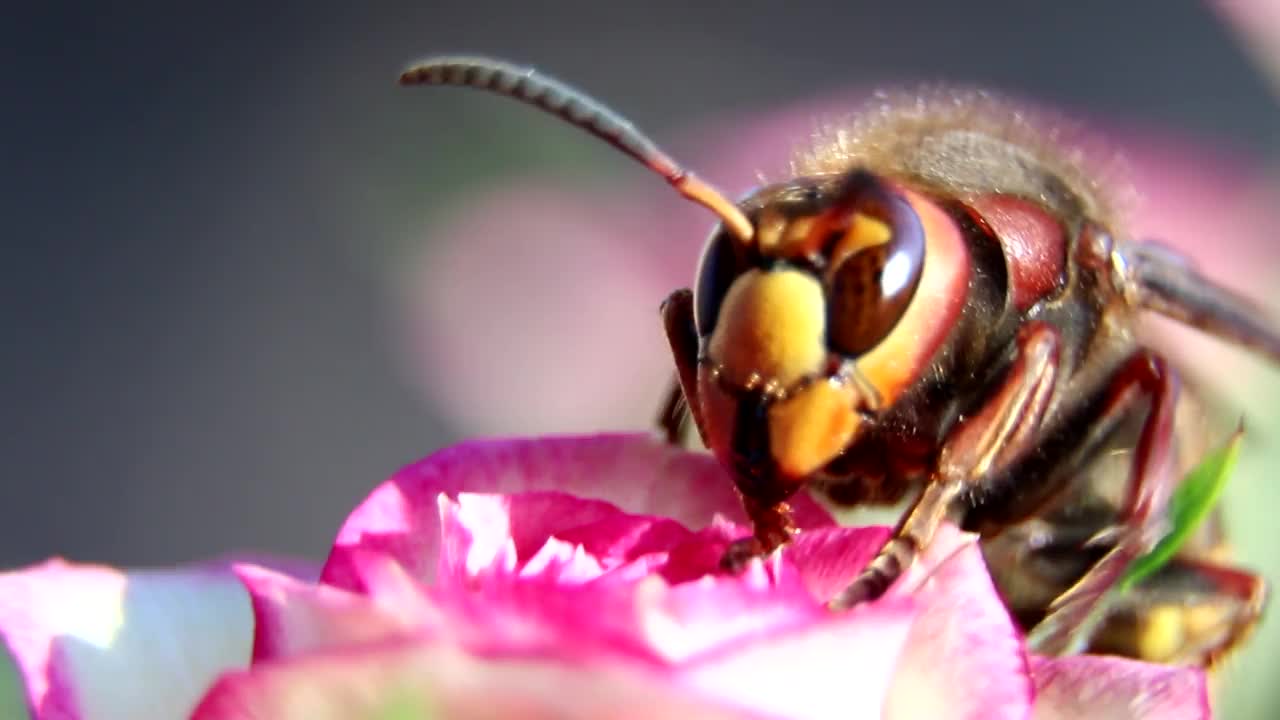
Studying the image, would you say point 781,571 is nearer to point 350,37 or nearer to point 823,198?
point 823,198

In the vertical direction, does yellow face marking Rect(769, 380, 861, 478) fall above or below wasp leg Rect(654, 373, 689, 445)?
above

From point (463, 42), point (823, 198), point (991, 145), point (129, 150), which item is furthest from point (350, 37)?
point (823, 198)

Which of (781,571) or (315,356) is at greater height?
(781,571)

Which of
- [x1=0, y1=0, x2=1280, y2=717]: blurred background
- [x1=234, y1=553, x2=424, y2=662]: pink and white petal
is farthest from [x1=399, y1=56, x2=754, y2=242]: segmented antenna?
[x1=0, y1=0, x2=1280, y2=717]: blurred background

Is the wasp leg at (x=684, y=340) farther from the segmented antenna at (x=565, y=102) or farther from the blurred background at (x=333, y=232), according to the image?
the blurred background at (x=333, y=232)

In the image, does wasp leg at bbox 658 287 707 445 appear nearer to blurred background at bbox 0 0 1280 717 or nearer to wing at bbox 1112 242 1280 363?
wing at bbox 1112 242 1280 363
